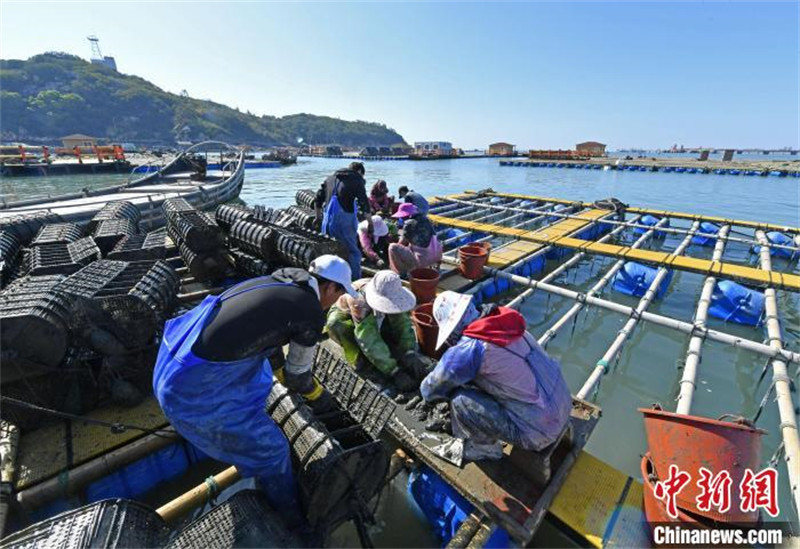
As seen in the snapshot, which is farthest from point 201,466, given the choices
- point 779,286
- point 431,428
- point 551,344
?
point 779,286

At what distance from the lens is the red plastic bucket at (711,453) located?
236cm

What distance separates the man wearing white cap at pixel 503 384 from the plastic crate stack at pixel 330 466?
0.77 metres

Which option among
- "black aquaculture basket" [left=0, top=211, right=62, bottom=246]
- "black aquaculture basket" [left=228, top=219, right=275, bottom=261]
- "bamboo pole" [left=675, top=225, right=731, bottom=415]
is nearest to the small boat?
"black aquaculture basket" [left=0, top=211, right=62, bottom=246]

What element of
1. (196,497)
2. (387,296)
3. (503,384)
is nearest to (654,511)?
(503,384)

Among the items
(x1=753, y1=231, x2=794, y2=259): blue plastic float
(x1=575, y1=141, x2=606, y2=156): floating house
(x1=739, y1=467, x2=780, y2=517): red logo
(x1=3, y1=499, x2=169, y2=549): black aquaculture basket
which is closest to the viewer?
(x1=3, y1=499, x2=169, y2=549): black aquaculture basket

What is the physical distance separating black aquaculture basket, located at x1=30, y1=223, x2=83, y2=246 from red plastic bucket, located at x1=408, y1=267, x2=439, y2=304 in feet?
20.4

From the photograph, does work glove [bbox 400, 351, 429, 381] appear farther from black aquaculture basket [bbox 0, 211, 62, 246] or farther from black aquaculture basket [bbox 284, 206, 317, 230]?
black aquaculture basket [bbox 0, 211, 62, 246]

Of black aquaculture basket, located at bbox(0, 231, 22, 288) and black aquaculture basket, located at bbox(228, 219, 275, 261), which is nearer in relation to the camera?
black aquaculture basket, located at bbox(0, 231, 22, 288)

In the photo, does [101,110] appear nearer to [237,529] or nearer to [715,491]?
[237,529]

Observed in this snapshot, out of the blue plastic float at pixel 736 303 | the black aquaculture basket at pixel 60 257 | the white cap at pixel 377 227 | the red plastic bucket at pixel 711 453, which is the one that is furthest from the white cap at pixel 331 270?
the blue plastic float at pixel 736 303

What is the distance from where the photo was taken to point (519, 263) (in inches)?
323

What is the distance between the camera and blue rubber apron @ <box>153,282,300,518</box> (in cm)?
215

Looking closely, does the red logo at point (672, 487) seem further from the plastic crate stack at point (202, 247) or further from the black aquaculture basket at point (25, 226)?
the black aquaculture basket at point (25, 226)

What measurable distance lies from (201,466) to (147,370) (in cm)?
121
